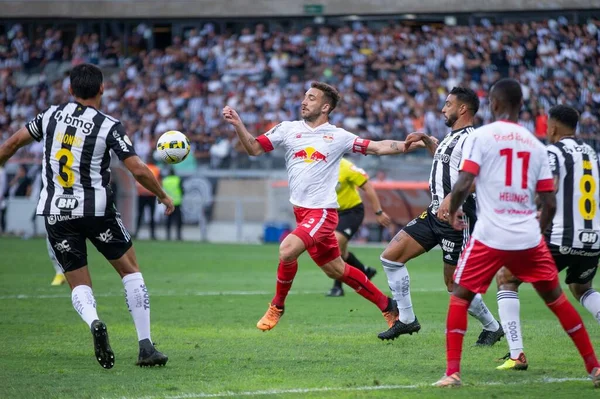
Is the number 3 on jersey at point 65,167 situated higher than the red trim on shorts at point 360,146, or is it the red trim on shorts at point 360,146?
the red trim on shorts at point 360,146

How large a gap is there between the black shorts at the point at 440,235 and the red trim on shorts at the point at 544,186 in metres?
2.44

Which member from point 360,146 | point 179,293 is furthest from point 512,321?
point 179,293

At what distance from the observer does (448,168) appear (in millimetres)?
9461

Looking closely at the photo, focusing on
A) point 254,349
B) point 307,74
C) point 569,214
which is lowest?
point 254,349

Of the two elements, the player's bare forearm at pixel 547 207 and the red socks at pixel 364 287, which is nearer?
the player's bare forearm at pixel 547 207

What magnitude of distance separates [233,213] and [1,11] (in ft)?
61.1

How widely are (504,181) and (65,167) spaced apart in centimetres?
355

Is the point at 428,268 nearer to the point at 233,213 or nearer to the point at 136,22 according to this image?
the point at 233,213

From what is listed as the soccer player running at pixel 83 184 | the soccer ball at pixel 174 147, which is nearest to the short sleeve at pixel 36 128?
the soccer player running at pixel 83 184

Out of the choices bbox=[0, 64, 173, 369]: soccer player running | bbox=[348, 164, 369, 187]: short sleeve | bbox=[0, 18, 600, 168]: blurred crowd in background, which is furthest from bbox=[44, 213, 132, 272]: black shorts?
bbox=[0, 18, 600, 168]: blurred crowd in background

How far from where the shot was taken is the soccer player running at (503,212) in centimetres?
684

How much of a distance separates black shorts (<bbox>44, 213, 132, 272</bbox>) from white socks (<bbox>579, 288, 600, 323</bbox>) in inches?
155

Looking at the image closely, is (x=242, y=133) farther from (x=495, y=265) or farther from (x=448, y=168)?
(x=495, y=265)

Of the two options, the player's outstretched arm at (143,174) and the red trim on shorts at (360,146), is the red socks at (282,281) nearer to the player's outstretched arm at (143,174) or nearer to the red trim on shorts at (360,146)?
the red trim on shorts at (360,146)
